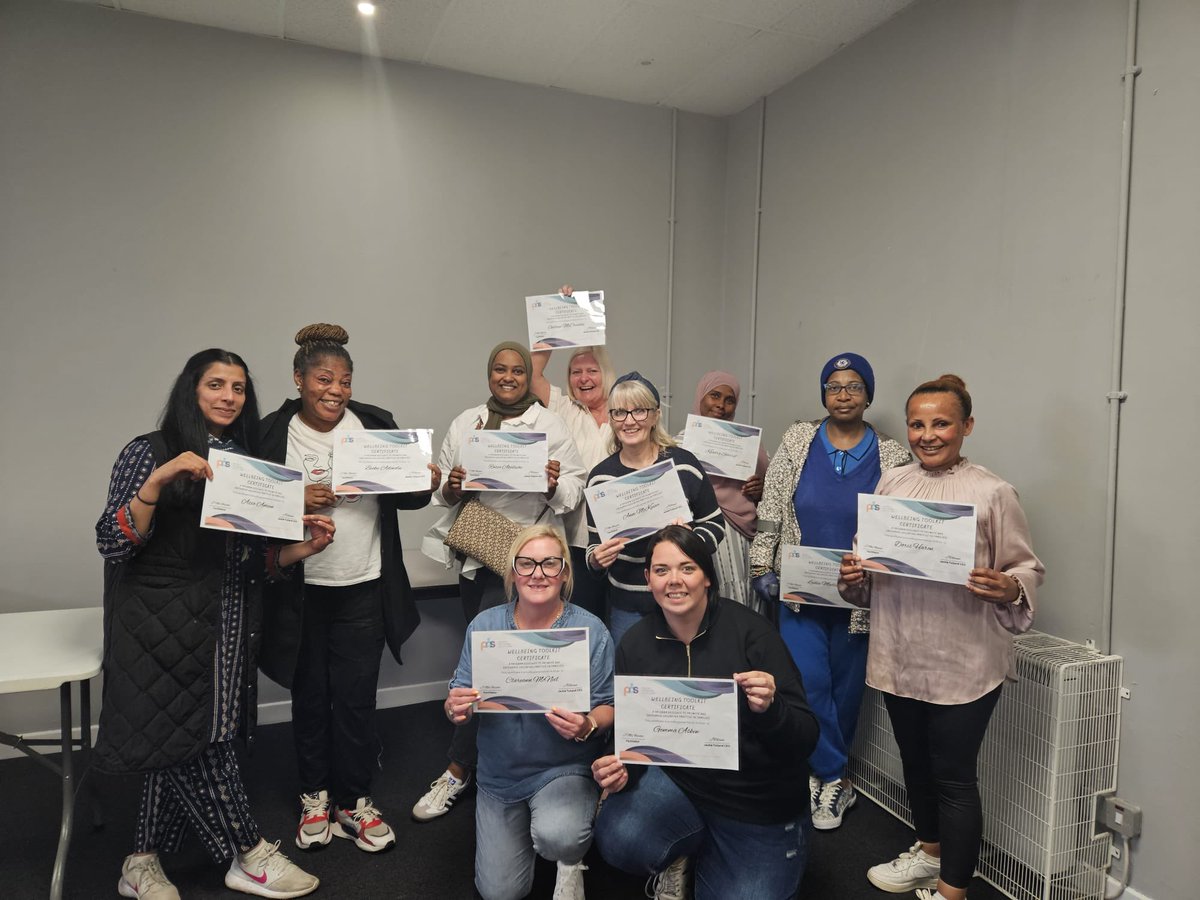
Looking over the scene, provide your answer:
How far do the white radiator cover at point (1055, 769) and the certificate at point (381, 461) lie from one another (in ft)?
6.42

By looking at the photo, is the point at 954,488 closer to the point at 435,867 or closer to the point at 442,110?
the point at 435,867

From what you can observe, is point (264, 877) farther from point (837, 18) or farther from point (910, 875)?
point (837, 18)

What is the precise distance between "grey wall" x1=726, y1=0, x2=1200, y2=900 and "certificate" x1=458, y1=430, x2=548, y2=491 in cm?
152

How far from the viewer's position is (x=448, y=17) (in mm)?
3164

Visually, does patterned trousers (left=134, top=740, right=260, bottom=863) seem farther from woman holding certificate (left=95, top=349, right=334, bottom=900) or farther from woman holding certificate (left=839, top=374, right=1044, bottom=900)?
woman holding certificate (left=839, top=374, right=1044, bottom=900)

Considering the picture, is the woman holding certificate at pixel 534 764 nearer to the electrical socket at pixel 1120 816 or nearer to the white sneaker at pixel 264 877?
the white sneaker at pixel 264 877

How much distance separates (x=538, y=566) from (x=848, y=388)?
1300 millimetres

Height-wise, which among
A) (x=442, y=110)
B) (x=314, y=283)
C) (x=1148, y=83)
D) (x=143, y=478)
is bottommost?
(x=143, y=478)

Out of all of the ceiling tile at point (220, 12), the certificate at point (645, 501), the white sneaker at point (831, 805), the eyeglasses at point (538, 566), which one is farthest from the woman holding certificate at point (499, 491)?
the ceiling tile at point (220, 12)

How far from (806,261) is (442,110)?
1.89 metres

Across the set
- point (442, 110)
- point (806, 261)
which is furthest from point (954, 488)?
point (442, 110)

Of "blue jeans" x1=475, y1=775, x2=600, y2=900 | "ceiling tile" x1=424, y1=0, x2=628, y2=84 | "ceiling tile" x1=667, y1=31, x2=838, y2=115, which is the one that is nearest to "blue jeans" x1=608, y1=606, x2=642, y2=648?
"blue jeans" x1=475, y1=775, x2=600, y2=900

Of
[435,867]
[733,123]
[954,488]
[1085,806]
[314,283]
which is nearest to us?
[954,488]

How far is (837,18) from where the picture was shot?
3.13 meters
